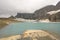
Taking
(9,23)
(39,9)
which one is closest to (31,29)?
(9,23)

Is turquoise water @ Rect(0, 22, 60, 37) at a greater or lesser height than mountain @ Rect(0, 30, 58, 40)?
greater

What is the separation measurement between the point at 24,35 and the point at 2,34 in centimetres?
81

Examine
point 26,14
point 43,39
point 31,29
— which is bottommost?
point 43,39

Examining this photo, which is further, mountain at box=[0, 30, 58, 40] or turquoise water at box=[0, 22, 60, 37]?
turquoise water at box=[0, 22, 60, 37]

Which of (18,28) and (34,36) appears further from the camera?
(18,28)

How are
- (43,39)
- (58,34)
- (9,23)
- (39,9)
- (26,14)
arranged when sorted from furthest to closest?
(39,9), (26,14), (9,23), (58,34), (43,39)

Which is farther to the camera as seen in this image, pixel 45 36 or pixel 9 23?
pixel 9 23

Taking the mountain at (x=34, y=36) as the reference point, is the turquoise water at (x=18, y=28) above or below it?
above

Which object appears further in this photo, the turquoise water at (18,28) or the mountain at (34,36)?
the turquoise water at (18,28)

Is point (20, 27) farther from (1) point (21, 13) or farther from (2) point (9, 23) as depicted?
(1) point (21, 13)

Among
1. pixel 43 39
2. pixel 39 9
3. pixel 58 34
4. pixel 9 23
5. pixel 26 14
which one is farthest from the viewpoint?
pixel 39 9

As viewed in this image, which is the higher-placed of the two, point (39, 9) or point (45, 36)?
point (39, 9)

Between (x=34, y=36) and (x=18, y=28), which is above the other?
(x=18, y=28)

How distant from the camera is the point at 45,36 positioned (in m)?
4.43
